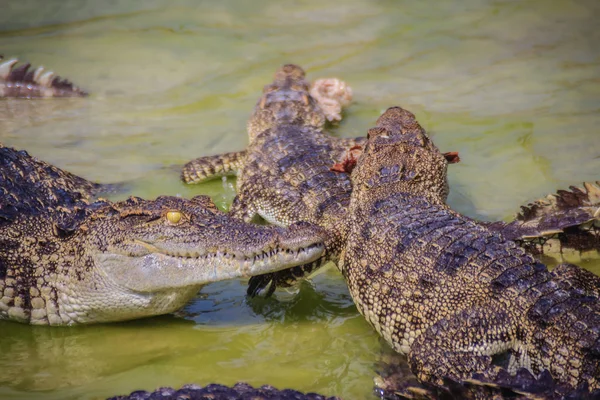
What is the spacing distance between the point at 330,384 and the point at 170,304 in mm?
997

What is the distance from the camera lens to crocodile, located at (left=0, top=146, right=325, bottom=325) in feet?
13.3

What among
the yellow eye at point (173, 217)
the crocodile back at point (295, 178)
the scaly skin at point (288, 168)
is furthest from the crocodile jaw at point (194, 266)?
the crocodile back at point (295, 178)

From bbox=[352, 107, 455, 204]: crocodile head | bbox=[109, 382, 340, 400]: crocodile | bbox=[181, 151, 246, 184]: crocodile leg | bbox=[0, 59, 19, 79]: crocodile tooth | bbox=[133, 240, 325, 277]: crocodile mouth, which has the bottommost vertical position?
bbox=[109, 382, 340, 400]: crocodile

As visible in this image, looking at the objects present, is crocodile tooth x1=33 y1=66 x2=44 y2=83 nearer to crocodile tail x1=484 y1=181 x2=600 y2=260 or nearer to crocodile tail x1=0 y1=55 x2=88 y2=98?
crocodile tail x1=0 y1=55 x2=88 y2=98

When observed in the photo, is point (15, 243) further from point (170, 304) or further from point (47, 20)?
point (47, 20)

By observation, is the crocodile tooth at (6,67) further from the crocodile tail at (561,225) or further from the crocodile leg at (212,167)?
the crocodile tail at (561,225)

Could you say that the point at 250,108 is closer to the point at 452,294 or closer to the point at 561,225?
the point at 561,225

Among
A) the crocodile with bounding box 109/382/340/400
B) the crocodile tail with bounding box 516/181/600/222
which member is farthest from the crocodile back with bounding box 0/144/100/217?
the crocodile tail with bounding box 516/181/600/222

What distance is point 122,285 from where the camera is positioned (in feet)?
13.8

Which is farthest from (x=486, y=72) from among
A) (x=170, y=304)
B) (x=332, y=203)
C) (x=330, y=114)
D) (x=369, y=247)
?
(x=170, y=304)

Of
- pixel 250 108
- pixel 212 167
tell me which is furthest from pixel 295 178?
pixel 250 108

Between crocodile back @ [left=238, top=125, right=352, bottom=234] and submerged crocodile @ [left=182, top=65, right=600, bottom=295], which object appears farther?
crocodile back @ [left=238, top=125, right=352, bottom=234]

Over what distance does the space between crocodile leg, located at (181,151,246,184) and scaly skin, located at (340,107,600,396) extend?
A: 1.85 metres

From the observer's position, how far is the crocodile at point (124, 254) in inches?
160
